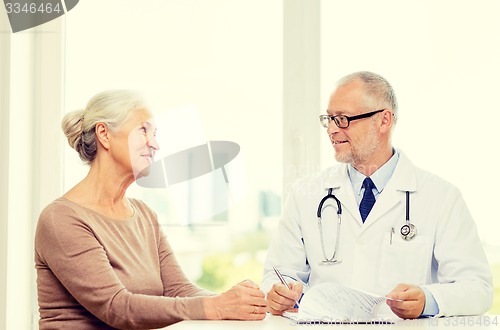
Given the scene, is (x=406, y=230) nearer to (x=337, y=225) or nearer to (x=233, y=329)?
(x=337, y=225)

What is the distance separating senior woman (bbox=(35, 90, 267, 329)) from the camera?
1923 millimetres

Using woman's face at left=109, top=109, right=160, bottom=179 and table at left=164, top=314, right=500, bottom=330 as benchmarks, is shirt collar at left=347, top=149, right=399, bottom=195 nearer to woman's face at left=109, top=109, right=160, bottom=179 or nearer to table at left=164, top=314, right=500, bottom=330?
table at left=164, top=314, right=500, bottom=330

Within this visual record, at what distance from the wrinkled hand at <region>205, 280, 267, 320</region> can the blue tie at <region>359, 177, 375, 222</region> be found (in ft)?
1.62

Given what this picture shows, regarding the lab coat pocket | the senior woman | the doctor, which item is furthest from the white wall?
the lab coat pocket

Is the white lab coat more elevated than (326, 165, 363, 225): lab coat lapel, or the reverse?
(326, 165, 363, 225): lab coat lapel

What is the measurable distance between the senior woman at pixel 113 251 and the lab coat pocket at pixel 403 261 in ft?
1.44

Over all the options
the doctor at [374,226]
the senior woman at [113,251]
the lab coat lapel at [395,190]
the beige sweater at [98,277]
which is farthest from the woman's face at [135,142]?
the lab coat lapel at [395,190]

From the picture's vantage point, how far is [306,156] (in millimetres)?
2707

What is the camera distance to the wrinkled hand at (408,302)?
5.87 feet

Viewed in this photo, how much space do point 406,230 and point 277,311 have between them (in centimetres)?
46

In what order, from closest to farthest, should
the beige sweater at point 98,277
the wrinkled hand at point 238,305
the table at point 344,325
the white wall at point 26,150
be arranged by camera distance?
1. the table at point 344,325
2. the wrinkled hand at point 238,305
3. the beige sweater at point 98,277
4. the white wall at point 26,150

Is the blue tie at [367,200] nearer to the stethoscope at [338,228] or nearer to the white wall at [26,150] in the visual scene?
the stethoscope at [338,228]

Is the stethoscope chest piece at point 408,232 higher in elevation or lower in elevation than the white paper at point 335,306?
higher

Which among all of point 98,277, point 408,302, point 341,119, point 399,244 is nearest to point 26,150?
point 98,277
